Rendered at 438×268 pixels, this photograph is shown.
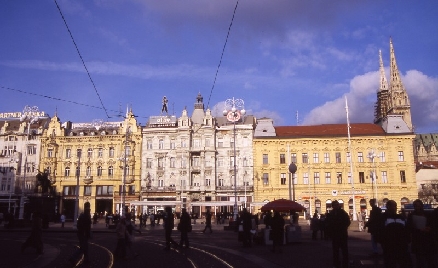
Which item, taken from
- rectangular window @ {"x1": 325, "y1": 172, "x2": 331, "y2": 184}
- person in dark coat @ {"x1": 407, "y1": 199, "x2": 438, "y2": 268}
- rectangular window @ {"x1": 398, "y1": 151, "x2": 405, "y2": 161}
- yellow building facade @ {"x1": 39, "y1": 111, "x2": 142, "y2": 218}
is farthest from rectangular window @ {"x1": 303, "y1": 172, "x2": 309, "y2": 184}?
person in dark coat @ {"x1": 407, "y1": 199, "x2": 438, "y2": 268}

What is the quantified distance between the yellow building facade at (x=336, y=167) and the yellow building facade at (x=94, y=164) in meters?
18.0

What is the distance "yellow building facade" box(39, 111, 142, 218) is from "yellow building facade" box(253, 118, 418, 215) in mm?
18021

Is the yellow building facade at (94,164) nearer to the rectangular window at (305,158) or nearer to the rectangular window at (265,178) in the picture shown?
the rectangular window at (265,178)

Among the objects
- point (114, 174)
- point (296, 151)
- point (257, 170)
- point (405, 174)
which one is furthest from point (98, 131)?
point (405, 174)

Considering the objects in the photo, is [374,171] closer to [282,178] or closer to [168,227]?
[282,178]

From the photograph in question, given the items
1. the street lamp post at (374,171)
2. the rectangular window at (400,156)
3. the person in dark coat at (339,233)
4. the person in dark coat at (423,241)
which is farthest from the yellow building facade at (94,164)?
the person in dark coat at (423,241)

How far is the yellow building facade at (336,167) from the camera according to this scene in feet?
168

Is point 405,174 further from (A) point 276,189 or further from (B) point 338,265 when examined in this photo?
(B) point 338,265

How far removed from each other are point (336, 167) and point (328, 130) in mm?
5838

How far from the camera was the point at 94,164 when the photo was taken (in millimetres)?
57688

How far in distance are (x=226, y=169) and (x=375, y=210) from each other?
141 ft

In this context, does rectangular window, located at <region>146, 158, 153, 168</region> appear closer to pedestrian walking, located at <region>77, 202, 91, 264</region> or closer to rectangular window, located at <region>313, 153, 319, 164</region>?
rectangular window, located at <region>313, 153, 319, 164</region>

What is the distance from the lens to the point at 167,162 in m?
55.8

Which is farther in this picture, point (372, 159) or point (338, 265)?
point (372, 159)
